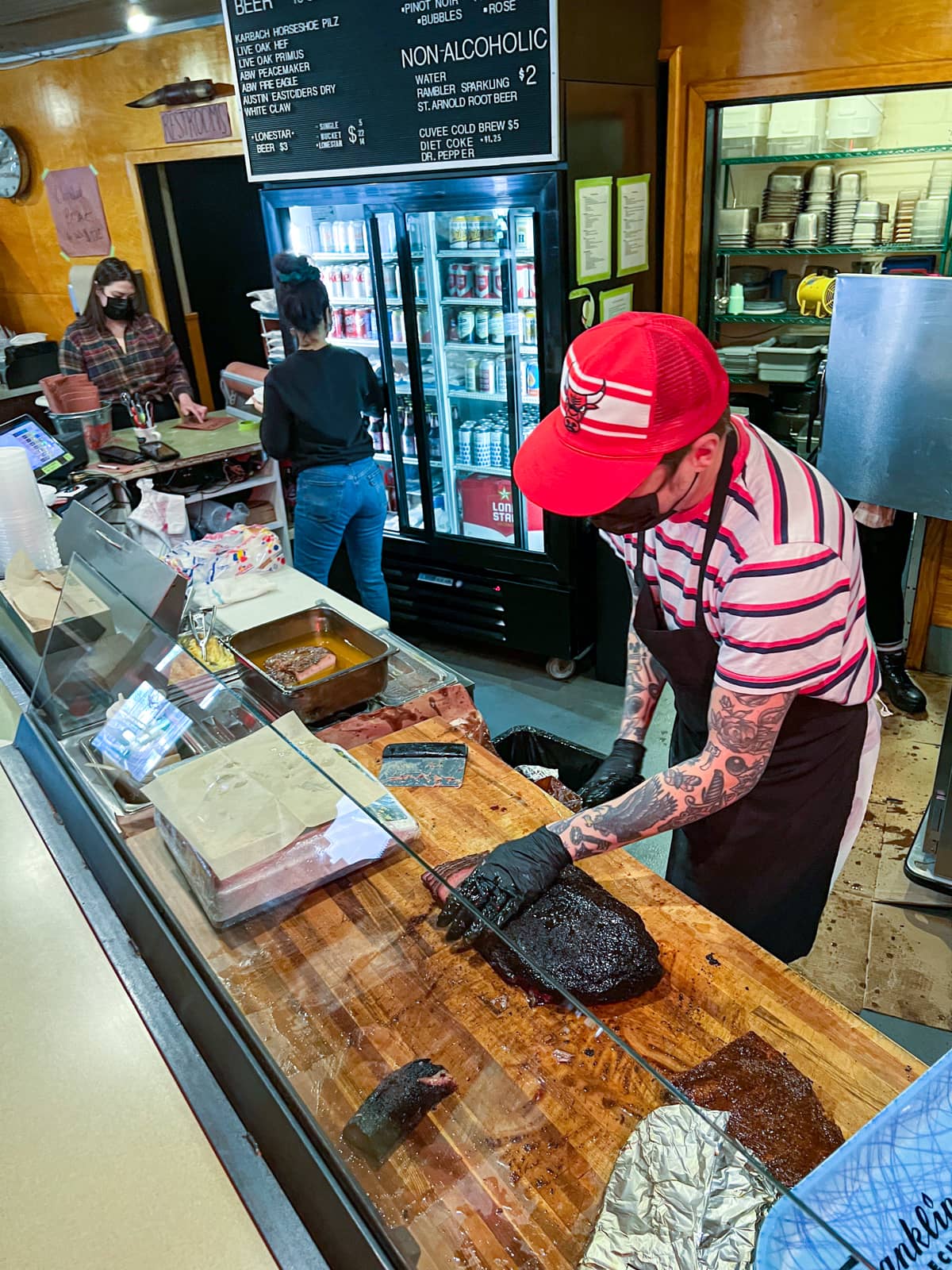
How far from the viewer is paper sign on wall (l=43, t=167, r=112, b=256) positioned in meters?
6.94

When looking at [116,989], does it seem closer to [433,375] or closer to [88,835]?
[88,835]

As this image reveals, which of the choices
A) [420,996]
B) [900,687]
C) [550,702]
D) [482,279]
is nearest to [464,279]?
[482,279]

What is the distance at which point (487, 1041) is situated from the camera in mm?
1277

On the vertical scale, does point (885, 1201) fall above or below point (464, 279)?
below

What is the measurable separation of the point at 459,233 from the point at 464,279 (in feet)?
0.67

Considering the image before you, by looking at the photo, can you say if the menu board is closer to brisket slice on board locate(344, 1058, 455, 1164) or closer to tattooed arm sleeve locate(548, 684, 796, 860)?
tattooed arm sleeve locate(548, 684, 796, 860)

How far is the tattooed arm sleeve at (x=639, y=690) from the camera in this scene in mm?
2246

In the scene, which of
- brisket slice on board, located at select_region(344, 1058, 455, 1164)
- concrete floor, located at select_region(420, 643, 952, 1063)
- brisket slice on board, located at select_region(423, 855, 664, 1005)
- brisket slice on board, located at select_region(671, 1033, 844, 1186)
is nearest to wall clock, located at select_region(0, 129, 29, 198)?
concrete floor, located at select_region(420, 643, 952, 1063)

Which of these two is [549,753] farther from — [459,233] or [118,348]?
[118,348]

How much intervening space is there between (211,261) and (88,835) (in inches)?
252

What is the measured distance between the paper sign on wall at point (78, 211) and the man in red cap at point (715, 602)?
21.7 feet

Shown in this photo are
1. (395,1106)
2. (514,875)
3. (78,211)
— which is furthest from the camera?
(78,211)

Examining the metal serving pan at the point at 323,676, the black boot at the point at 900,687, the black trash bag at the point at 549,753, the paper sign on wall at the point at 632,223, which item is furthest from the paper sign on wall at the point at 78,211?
the black boot at the point at 900,687

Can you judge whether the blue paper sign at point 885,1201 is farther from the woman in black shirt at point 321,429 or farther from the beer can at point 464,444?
the beer can at point 464,444
